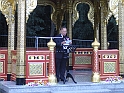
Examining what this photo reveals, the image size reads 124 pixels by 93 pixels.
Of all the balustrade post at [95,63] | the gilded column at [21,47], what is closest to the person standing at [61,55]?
the balustrade post at [95,63]

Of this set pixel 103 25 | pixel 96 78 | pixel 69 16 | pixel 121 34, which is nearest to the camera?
pixel 96 78

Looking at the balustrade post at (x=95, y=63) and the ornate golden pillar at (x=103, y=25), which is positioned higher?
the ornate golden pillar at (x=103, y=25)

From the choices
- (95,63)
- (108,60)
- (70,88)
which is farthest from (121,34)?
(70,88)

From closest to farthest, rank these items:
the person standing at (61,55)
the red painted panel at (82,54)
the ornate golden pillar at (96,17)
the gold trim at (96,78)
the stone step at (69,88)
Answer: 1. the stone step at (69,88)
2. the person standing at (61,55)
3. the gold trim at (96,78)
4. the ornate golden pillar at (96,17)
5. the red painted panel at (82,54)

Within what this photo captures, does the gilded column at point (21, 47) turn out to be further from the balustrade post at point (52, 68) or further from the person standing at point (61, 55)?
the person standing at point (61, 55)

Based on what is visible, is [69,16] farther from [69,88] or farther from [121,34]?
[69,88]

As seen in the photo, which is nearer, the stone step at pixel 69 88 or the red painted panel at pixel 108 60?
the stone step at pixel 69 88

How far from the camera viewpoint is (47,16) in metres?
25.9

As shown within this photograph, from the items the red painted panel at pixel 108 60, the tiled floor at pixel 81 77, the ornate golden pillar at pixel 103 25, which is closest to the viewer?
the red painted panel at pixel 108 60

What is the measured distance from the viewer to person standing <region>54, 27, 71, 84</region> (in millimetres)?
9844

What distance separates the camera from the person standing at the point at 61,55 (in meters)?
9.84

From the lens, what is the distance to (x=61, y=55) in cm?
988

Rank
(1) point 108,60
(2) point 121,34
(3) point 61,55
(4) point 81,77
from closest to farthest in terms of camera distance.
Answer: (3) point 61,55, (1) point 108,60, (2) point 121,34, (4) point 81,77

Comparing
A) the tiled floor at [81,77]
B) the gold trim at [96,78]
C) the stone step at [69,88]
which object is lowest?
the stone step at [69,88]
